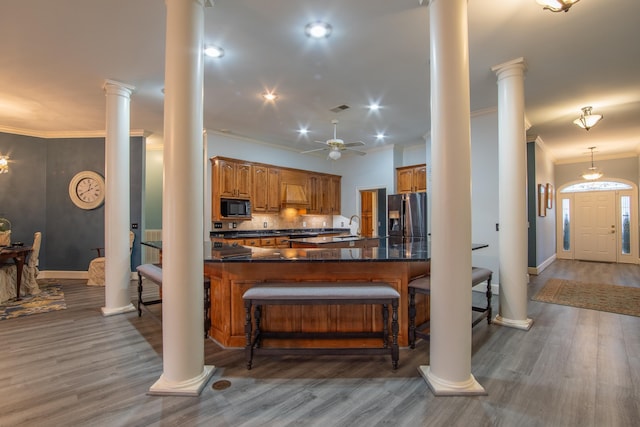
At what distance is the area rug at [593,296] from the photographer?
4023mm

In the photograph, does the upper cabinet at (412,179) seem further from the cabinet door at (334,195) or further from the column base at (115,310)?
the column base at (115,310)

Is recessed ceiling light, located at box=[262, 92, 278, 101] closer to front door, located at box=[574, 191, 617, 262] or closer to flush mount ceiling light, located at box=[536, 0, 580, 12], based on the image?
flush mount ceiling light, located at box=[536, 0, 580, 12]

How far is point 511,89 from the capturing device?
3.35 m

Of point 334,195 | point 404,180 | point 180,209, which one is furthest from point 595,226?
point 180,209

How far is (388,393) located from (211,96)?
13.5 ft

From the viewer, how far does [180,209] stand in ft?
6.85

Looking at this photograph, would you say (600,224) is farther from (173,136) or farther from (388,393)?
(173,136)

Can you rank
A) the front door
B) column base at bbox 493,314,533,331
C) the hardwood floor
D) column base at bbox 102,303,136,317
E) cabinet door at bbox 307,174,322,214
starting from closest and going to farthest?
the hardwood floor, column base at bbox 493,314,533,331, column base at bbox 102,303,136,317, cabinet door at bbox 307,174,322,214, the front door

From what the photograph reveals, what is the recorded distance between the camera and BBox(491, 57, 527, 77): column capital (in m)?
3.28

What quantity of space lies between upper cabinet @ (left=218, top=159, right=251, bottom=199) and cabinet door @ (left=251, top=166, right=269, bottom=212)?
0.15 m

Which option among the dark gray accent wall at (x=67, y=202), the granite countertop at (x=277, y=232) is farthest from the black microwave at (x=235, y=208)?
the dark gray accent wall at (x=67, y=202)

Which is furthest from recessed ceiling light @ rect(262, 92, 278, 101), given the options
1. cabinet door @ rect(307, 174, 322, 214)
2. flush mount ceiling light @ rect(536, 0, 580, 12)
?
cabinet door @ rect(307, 174, 322, 214)

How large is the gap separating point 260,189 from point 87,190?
11.1ft

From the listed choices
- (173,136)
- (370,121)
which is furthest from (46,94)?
(370,121)
